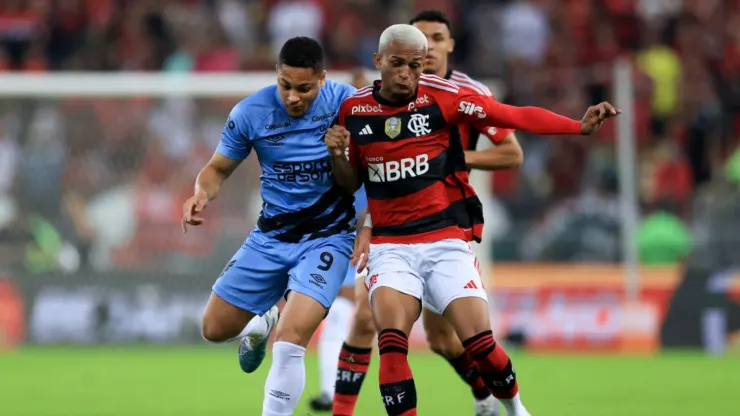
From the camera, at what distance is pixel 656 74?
59.6 ft

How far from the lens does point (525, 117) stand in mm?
7195

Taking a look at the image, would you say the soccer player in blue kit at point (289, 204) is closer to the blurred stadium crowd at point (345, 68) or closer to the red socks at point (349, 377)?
the red socks at point (349, 377)

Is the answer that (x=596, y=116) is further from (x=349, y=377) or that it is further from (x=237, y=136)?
(x=349, y=377)

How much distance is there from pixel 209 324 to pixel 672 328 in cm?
868

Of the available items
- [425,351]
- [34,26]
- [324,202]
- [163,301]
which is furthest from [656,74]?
[324,202]

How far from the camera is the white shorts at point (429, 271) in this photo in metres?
7.23

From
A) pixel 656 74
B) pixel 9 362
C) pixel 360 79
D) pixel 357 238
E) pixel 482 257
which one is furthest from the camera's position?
pixel 656 74

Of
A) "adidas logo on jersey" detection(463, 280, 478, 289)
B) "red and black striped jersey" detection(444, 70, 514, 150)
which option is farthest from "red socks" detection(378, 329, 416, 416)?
"red and black striped jersey" detection(444, 70, 514, 150)

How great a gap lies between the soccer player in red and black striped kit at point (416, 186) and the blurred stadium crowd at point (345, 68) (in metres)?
8.15

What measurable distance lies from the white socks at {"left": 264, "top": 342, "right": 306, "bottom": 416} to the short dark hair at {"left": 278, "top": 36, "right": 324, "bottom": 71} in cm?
155

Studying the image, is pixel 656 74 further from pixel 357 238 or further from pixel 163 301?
pixel 357 238

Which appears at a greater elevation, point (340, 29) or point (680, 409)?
point (340, 29)

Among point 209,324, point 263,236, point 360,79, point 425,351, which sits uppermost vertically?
point 360,79

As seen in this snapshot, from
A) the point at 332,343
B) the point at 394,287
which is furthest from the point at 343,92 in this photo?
the point at 332,343
